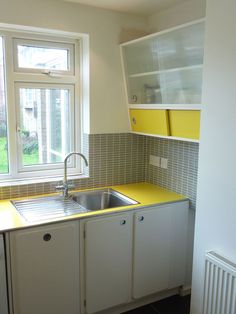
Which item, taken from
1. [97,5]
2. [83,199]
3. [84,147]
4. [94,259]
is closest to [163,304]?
[94,259]

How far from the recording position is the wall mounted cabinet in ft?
6.77

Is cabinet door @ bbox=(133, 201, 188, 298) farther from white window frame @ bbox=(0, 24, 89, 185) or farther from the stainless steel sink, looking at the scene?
white window frame @ bbox=(0, 24, 89, 185)

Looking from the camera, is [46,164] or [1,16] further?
[46,164]

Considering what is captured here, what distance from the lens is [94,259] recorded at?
2.17m

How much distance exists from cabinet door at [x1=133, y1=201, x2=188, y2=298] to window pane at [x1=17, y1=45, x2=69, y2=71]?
1.39 metres

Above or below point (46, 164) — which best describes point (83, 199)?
below

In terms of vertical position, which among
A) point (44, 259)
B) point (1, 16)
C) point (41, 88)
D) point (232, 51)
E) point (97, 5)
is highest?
point (97, 5)

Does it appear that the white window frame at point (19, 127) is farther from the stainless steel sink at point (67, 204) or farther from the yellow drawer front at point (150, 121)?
the yellow drawer front at point (150, 121)

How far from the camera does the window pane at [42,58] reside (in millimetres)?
2469

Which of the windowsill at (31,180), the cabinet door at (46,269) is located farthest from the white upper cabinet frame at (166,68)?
the cabinet door at (46,269)

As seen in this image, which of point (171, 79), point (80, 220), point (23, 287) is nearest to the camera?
point (23, 287)

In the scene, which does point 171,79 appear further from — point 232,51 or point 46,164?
point 46,164

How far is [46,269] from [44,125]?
119 centimetres

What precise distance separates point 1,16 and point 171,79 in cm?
129
